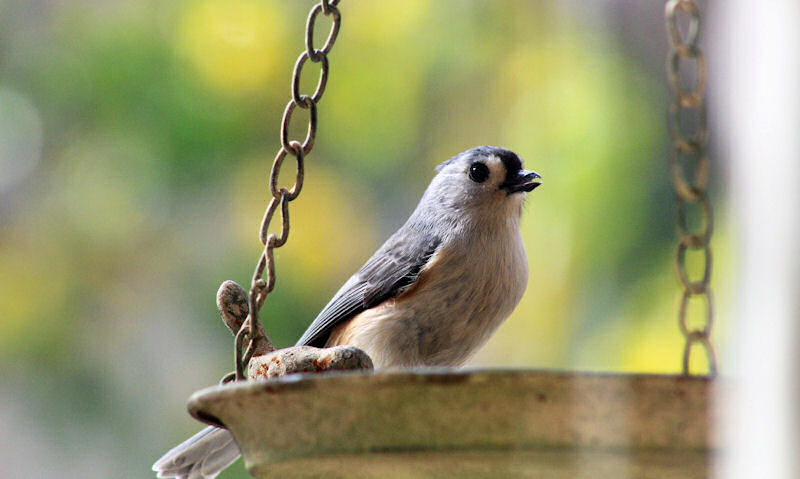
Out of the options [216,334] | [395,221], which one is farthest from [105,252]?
[395,221]

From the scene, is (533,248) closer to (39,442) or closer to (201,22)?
(201,22)

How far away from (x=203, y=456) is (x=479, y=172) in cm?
95

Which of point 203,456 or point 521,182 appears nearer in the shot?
point 203,456

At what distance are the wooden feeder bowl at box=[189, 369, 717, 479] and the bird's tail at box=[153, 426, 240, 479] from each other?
63cm

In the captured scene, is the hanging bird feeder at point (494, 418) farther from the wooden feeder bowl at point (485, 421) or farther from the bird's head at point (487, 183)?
the bird's head at point (487, 183)

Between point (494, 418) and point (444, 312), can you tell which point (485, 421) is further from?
point (444, 312)

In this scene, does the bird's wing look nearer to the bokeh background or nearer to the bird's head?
the bird's head

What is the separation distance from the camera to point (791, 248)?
709 millimetres

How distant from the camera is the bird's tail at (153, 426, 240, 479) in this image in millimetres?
1951

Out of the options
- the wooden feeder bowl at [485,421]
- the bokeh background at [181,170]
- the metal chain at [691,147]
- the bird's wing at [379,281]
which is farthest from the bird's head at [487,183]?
the bokeh background at [181,170]

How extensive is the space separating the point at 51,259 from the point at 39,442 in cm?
77

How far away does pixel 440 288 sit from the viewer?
7.13 ft

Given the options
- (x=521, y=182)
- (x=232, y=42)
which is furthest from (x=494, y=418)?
(x=232, y=42)

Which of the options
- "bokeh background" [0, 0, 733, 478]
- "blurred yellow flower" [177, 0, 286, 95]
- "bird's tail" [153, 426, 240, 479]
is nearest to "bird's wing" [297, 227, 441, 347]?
"bird's tail" [153, 426, 240, 479]
